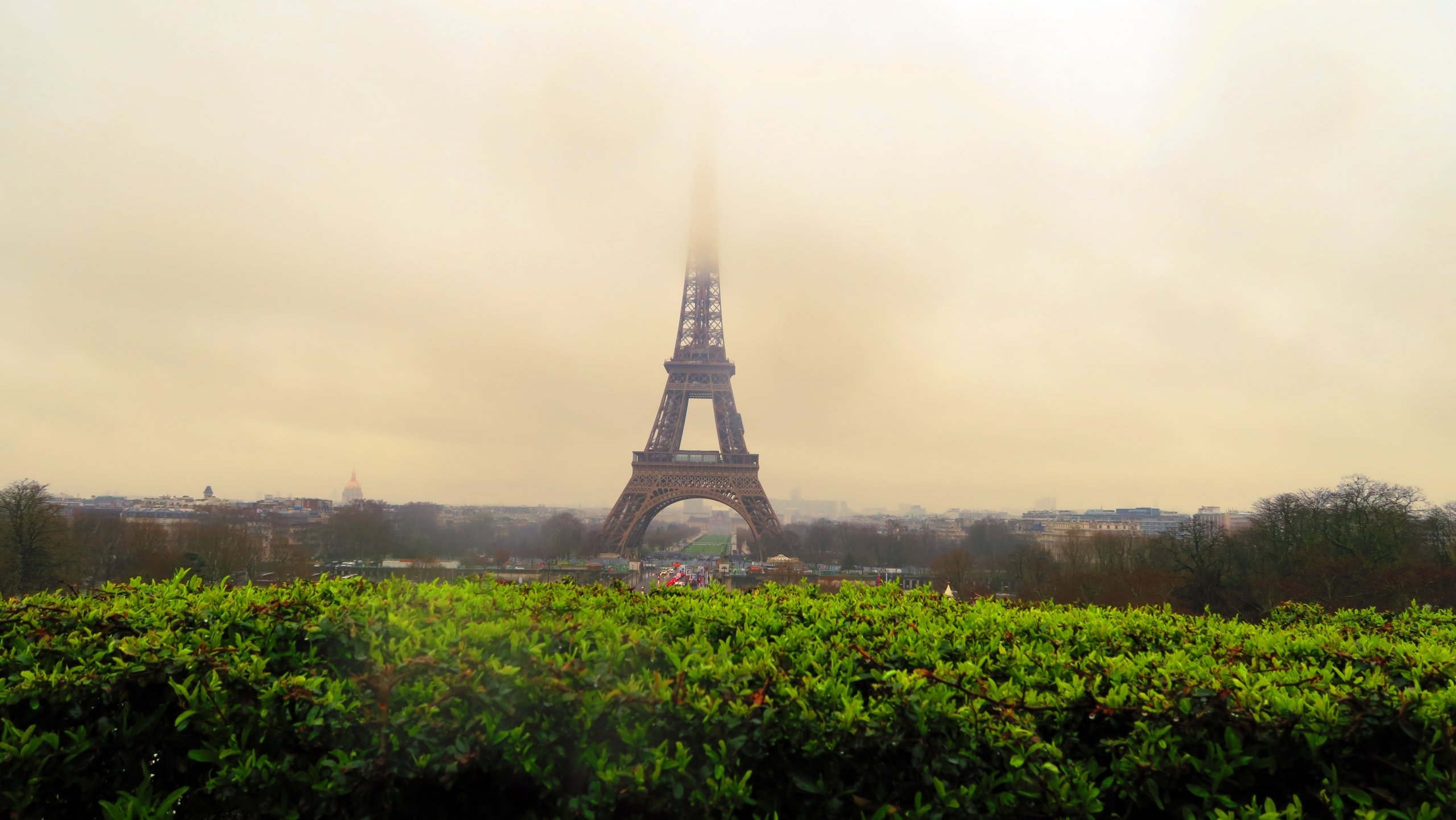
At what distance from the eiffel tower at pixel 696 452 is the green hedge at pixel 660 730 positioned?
109 feet

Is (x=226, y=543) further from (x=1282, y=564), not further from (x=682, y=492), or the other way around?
(x=1282, y=564)

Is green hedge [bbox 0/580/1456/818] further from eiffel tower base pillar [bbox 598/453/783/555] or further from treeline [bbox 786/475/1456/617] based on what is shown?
eiffel tower base pillar [bbox 598/453/783/555]

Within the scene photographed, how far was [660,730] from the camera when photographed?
2.59 metres

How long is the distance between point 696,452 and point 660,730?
3621cm

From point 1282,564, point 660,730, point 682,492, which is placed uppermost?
point 682,492

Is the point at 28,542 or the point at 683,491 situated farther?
the point at 683,491

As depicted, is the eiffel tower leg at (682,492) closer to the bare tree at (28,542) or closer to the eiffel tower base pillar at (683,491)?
the eiffel tower base pillar at (683,491)

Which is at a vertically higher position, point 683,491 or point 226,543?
point 683,491

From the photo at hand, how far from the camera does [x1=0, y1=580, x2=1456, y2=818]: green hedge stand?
2469 mm

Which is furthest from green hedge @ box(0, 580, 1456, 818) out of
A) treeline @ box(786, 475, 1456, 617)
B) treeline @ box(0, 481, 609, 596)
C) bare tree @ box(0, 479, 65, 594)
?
bare tree @ box(0, 479, 65, 594)

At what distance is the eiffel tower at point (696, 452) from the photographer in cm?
3731

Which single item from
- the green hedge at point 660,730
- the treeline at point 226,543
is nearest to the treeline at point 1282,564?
the green hedge at point 660,730

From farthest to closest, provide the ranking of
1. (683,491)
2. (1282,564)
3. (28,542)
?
(683,491) < (1282,564) < (28,542)

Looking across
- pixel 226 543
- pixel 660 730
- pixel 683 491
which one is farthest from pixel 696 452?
pixel 660 730
